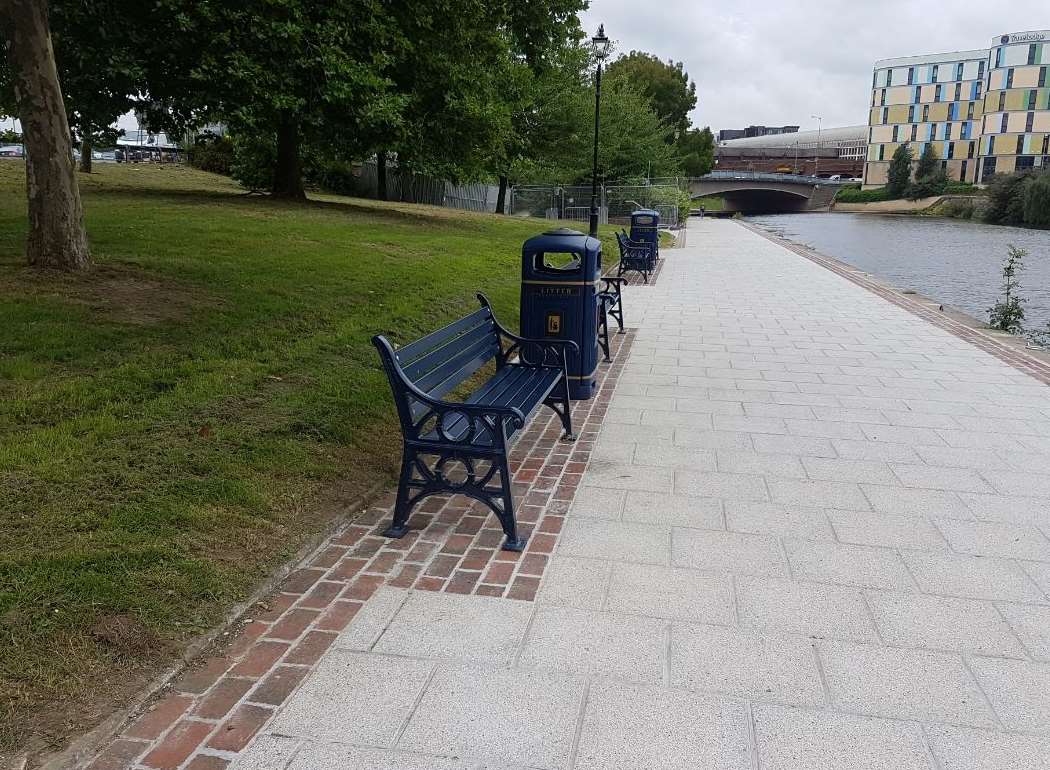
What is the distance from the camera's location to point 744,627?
10.9 ft

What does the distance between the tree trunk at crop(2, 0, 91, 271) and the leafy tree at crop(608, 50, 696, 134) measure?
182 ft

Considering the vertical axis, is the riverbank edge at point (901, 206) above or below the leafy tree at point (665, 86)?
below

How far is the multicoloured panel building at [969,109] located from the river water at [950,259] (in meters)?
46.9

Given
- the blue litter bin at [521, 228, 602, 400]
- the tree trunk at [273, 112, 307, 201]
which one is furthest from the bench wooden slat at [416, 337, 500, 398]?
the tree trunk at [273, 112, 307, 201]

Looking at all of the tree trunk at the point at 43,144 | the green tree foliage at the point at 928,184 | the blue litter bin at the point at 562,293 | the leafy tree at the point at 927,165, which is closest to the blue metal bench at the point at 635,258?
the blue litter bin at the point at 562,293

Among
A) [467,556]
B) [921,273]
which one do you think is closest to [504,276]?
[467,556]

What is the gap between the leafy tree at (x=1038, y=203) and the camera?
53125mm

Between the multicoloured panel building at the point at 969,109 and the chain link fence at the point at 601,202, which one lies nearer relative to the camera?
the chain link fence at the point at 601,202

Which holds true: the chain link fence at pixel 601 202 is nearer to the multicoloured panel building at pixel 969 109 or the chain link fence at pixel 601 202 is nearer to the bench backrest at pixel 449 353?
the bench backrest at pixel 449 353

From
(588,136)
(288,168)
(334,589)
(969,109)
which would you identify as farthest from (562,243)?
(969,109)

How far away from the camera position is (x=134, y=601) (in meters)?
3.15

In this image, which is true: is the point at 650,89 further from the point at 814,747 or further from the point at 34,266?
the point at 814,747

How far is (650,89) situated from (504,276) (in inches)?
2059

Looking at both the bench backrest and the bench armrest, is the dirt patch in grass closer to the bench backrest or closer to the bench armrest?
the bench backrest
